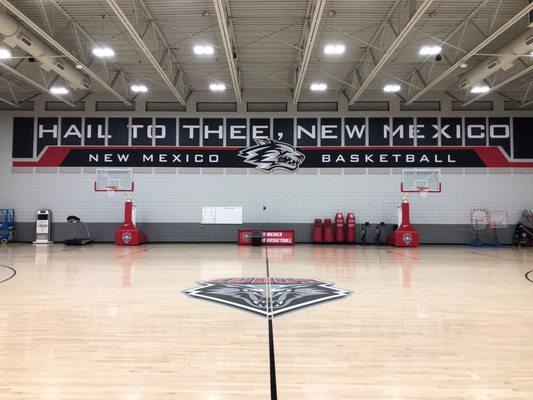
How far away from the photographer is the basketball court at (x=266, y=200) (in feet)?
9.46

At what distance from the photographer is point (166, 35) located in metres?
11.6

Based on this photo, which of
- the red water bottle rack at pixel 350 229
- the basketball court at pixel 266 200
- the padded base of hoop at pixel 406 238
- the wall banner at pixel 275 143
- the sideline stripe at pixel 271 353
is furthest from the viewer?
the wall banner at pixel 275 143

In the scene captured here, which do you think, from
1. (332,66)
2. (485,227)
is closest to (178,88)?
(332,66)

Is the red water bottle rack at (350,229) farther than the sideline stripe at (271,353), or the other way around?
the red water bottle rack at (350,229)

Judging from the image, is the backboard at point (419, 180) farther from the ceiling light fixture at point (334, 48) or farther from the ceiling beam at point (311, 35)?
the ceiling light fixture at point (334, 48)

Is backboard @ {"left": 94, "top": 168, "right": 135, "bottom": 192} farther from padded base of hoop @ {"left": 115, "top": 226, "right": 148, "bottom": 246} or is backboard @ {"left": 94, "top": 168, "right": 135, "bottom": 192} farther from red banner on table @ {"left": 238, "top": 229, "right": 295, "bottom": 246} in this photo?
red banner on table @ {"left": 238, "top": 229, "right": 295, "bottom": 246}

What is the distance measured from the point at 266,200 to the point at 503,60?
9604mm

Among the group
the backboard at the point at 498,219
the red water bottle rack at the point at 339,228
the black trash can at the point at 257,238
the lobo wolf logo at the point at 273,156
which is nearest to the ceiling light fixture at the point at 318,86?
the lobo wolf logo at the point at 273,156

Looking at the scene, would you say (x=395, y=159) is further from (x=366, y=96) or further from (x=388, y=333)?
(x=388, y=333)

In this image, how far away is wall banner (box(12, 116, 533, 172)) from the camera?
53.5ft

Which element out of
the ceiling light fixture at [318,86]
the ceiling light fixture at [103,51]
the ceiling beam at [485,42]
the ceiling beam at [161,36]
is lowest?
the ceiling beam at [485,42]

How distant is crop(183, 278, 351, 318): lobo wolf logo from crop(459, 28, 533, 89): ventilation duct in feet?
30.2

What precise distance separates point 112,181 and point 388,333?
48.9 ft

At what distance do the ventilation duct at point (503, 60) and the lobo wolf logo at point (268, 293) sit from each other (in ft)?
30.2
